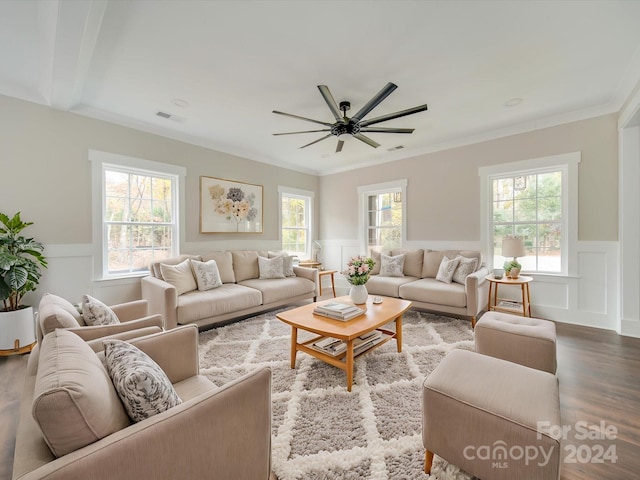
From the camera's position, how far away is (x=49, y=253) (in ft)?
10.2

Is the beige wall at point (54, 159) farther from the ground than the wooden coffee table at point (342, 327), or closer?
farther from the ground

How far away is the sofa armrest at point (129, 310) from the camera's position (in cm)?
240

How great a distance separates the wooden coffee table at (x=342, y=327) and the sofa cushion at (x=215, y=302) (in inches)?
44.1

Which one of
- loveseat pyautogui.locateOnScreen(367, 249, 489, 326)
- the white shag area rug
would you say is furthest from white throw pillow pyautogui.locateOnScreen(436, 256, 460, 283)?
the white shag area rug

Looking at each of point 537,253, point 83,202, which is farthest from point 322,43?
point 537,253

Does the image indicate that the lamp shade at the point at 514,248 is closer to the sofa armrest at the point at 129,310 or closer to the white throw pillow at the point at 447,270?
the white throw pillow at the point at 447,270

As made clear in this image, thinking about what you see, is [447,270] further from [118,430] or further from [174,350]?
[118,430]

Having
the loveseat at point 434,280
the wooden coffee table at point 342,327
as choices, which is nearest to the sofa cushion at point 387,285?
the loveseat at point 434,280

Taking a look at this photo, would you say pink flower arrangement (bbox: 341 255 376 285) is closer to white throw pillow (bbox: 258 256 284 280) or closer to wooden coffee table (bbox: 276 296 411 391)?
wooden coffee table (bbox: 276 296 411 391)

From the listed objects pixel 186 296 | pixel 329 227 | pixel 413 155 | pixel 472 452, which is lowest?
pixel 472 452

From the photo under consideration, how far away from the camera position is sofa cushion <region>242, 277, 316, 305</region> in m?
3.91

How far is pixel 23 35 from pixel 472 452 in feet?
12.8

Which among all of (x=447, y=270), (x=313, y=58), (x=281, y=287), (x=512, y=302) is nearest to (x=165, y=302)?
(x=281, y=287)

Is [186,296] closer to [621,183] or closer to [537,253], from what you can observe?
[537,253]
